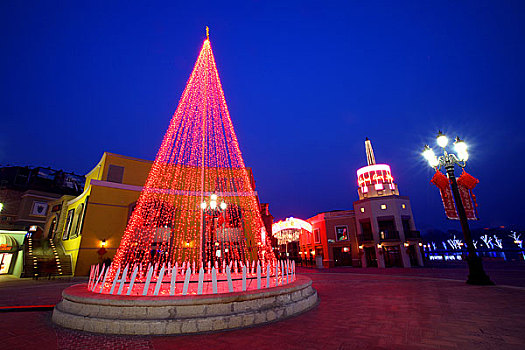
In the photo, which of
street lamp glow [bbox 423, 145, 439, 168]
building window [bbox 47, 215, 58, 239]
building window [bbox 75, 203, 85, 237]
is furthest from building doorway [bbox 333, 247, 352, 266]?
building window [bbox 47, 215, 58, 239]

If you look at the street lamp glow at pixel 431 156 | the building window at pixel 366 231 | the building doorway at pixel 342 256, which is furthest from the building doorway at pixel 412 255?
the street lamp glow at pixel 431 156

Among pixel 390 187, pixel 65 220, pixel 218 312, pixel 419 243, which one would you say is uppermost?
pixel 390 187

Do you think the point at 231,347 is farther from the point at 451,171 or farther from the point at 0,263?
the point at 0,263

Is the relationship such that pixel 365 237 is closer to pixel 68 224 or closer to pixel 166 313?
pixel 166 313

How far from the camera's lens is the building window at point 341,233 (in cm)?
3431

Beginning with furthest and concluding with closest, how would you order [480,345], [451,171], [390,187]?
[390,187] < [451,171] < [480,345]

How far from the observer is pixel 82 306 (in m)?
5.66

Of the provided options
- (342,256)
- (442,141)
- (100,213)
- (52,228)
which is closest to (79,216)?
(100,213)

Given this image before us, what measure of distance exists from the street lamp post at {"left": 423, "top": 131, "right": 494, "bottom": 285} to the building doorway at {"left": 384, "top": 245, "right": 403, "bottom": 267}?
21447mm

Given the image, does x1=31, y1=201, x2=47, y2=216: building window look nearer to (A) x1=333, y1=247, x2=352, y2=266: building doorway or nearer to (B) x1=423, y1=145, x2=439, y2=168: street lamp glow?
(A) x1=333, y1=247, x2=352, y2=266: building doorway

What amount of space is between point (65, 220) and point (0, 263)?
7329mm

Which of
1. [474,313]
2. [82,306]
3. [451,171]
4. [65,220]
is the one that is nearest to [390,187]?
[451,171]

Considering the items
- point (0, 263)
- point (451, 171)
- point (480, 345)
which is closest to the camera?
point (480, 345)

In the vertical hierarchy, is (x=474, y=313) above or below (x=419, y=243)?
below
